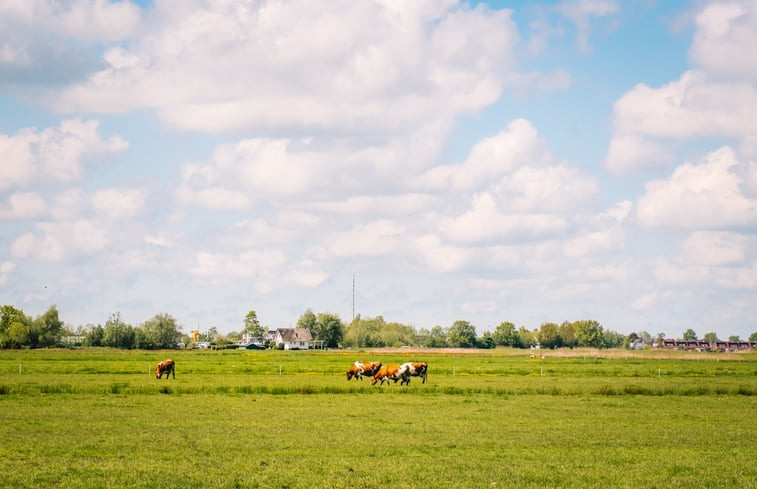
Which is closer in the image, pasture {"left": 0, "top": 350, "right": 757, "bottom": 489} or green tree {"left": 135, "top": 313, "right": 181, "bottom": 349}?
pasture {"left": 0, "top": 350, "right": 757, "bottom": 489}

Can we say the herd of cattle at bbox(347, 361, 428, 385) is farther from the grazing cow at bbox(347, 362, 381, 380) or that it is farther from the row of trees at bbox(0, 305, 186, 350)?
the row of trees at bbox(0, 305, 186, 350)

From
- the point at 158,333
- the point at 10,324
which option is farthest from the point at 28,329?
the point at 158,333

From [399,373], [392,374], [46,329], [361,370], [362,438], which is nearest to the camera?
[362,438]

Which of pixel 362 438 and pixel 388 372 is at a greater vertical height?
pixel 388 372

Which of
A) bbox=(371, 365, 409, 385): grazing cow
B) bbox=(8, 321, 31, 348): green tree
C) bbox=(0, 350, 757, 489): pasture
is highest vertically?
bbox=(8, 321, 31, 348): green tree

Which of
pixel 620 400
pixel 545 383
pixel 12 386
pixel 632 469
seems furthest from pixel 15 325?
pixel 632 469

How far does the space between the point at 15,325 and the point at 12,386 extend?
124m

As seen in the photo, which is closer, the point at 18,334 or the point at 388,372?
the point at 388,372

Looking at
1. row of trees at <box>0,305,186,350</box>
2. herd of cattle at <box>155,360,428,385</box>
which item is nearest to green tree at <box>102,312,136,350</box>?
row of trees at <box>0,305,186,350</box>

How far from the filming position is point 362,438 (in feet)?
87.7

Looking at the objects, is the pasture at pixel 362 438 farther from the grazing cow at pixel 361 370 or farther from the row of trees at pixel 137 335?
the row of trees at pixel 137 335

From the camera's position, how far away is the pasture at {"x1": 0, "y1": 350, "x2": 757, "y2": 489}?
19734 mm

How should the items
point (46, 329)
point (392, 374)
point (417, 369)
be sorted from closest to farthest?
point (392, 374)
point (417, 369)
point (46, 329)

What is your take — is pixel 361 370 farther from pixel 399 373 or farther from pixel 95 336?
pixel 95 336
